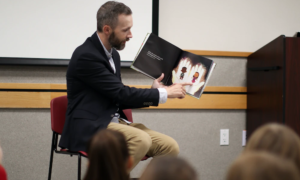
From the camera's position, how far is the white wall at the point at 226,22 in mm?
2551

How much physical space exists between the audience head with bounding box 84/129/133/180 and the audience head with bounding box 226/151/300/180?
0.38 metres

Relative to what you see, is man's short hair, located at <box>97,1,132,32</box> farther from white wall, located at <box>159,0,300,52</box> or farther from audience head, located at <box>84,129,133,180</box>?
audience head, located at <box>84,129,133,180</box>

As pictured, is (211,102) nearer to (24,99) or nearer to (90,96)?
(90,96)

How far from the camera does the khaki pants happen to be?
1501 mm

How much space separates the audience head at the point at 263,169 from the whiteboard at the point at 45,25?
2.02m

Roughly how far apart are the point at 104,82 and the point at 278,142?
3.43 ft

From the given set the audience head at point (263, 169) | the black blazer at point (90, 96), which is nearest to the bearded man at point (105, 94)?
the black blazer at point (90, 96)

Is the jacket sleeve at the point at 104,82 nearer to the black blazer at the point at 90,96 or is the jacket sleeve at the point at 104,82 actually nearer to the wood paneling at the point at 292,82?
the black blazer at the point at 90,96

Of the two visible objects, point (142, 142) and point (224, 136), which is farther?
point (224, 136)

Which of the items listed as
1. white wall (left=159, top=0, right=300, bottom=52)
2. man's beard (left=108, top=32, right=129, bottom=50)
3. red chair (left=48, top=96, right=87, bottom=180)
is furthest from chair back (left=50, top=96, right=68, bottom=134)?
white wall (left=159, top=0, right=300, bottom=52)

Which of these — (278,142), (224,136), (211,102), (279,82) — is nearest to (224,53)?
(211,102)

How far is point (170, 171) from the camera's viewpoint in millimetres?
608

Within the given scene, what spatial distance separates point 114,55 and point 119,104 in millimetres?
327

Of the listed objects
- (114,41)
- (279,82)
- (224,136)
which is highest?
(114,41)
